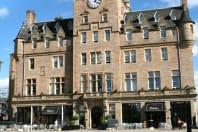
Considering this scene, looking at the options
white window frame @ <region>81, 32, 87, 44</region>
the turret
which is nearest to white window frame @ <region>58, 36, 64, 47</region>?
white window frame @ <region>81, 32, 87, 44</region>

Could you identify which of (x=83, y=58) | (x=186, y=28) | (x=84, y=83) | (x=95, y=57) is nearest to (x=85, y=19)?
(x=83, y=58)

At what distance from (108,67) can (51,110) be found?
1140cm

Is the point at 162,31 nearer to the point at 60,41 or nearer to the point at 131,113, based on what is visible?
the point at 131,113

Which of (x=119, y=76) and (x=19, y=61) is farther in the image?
(x=19, y=61)

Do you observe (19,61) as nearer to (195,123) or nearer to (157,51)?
(157,51)

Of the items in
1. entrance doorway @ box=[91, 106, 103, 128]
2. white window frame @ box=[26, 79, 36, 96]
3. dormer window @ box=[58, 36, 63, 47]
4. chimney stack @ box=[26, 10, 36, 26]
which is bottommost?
entrance doorway @ box=[91, 106, 103, 128]

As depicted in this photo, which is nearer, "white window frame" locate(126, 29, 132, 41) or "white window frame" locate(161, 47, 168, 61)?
"white window frame" locate(161, 47, 168, 61)

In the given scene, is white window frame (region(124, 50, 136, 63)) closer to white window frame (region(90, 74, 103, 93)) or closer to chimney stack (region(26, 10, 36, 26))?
white window frame (region(90, 74, 103, 93))

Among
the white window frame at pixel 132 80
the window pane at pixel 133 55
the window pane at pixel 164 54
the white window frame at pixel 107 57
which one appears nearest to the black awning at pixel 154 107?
the white window frame at pixel 132 80

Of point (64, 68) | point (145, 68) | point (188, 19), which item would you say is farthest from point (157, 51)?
point (64, 68)

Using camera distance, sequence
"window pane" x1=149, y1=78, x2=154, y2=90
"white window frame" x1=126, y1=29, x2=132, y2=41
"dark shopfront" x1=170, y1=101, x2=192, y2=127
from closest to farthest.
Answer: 1. "dark shopfront" x1=170, y1=101, x2=192, y2=127
2. "window pane" x1=149, y1=78, x2=154, y2=90
3. "white window frame" x1=126, y1=29, x2=132, y2=41

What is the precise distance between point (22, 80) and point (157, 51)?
2347 cm

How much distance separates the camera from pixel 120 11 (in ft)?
189

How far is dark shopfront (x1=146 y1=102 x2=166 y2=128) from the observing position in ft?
164
